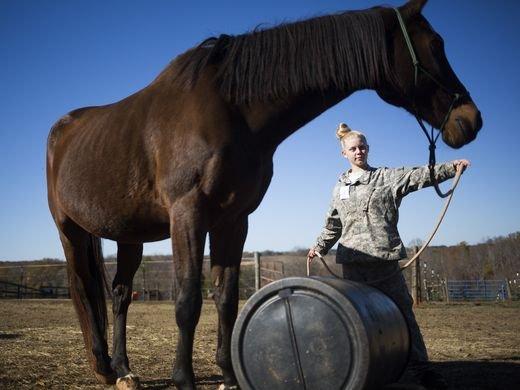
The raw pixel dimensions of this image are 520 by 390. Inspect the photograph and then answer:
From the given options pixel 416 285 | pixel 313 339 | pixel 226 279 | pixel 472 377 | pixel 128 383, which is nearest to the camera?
pixel 313 339

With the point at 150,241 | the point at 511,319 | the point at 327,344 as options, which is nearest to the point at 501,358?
the point at 327,344

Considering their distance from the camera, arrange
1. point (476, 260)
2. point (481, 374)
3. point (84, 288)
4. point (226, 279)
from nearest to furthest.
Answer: point (226, 279) → point (481, 374) → point (84, 288) → point (476, 260)

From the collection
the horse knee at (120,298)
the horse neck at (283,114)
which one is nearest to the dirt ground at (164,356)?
the horse knee at (120,298)

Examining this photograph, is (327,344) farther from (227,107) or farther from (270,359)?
(227,107)

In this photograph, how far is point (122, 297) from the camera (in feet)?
14.3

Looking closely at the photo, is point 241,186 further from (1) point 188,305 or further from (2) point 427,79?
(2) point 427,79

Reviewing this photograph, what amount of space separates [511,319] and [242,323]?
8.64 meters

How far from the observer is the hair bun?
14.0 feet

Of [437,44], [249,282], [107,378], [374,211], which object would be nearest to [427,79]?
[437,44]

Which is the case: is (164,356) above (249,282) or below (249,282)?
above

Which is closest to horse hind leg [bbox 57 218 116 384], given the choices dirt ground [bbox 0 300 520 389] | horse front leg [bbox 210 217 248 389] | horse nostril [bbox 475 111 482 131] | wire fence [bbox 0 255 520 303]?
dirt ground [bbox 0 300 520 389]

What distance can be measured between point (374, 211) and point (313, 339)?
1686 mm

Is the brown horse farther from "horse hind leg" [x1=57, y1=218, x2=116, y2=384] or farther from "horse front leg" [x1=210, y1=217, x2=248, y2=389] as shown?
"horse hind leg" [x1=57, y1=218, x2=116, y2=384]

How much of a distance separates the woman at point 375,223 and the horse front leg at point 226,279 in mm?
801
